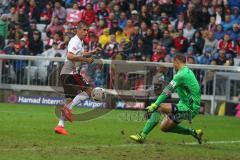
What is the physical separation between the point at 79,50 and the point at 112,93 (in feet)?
24.7

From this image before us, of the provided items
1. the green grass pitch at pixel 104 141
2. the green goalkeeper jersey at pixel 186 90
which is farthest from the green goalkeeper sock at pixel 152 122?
the green goalkeeper jersey at pixel 186 90

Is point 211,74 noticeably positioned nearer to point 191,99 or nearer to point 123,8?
point 123,8

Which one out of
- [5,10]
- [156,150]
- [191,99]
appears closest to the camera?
[156,150]

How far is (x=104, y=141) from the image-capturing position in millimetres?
13766

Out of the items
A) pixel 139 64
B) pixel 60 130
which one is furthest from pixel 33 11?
pixel 60 130

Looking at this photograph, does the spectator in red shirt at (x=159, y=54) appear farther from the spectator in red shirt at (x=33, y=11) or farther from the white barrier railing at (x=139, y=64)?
the spectator in red shirt at (x=33, y=11)

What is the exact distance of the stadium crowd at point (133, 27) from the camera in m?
24.8

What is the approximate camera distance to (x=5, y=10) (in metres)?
29.9

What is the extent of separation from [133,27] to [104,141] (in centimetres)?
1268

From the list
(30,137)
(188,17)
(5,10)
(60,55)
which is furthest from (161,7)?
(30,137)

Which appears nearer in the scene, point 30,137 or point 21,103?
point 30,137

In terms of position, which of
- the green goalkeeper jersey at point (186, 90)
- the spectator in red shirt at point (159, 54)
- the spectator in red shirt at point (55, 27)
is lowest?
the green goalkeeper jersey at point (186, 90)

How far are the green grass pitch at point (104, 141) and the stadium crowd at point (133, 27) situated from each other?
5.14 m

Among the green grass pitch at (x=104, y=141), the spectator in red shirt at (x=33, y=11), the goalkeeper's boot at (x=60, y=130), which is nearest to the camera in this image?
the green grass pitch at (x=104, y=141)
